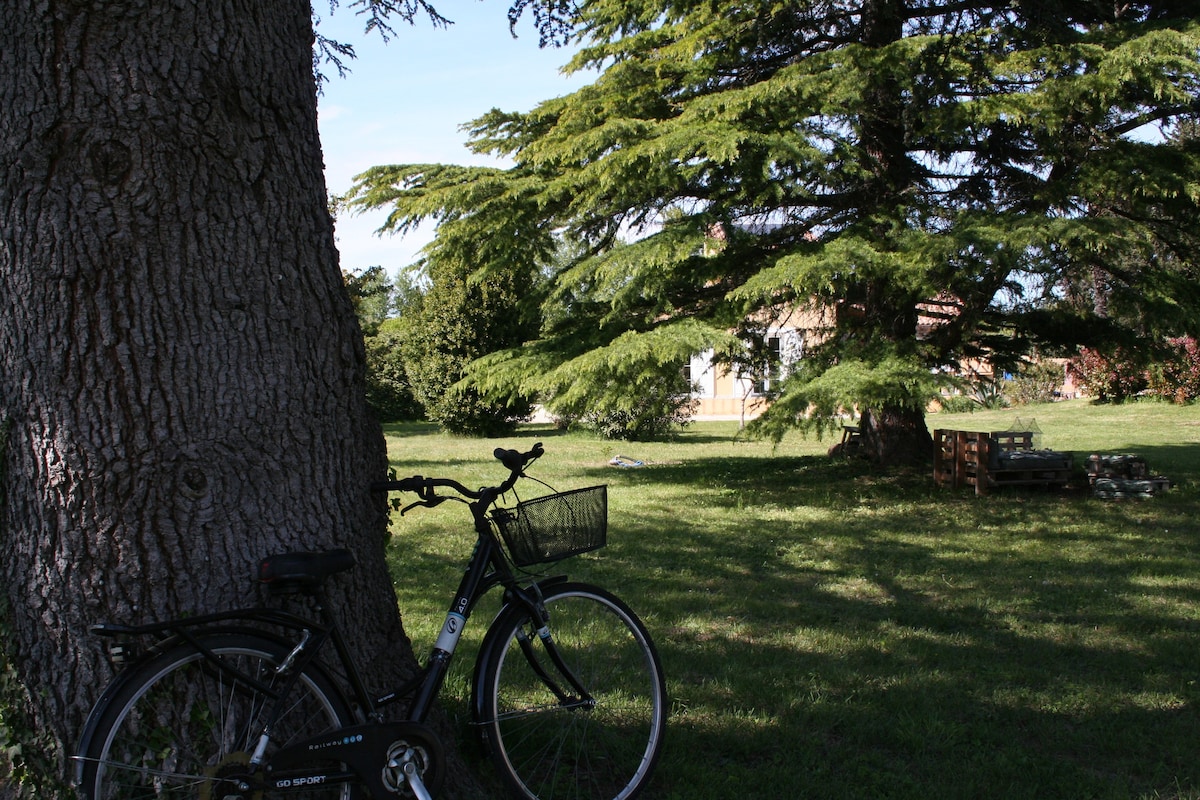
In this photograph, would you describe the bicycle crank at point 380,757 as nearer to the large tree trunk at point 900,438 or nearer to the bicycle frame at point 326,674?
the bicycle frame at point 326,674

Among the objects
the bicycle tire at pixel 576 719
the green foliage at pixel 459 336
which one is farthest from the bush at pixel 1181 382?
the bicycle tire at pixel 576 719

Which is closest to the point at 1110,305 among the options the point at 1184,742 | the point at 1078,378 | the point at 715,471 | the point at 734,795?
the point at 715,471

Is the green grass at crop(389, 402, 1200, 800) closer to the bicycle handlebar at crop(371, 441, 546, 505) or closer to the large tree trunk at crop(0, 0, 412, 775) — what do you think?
the bicycle handlebar at crop(371, 441, 546, 505)

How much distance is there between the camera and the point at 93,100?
A: 2.63 metres

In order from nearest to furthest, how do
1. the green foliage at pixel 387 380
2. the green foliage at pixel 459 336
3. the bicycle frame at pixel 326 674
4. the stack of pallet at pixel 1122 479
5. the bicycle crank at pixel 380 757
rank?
1. the bicycle frame at pixel 326 674
2. the bicycle crank at pixel 380 757
3. the stack of pallet at pixel 1122 479
4. the green foliage at pixel 459 336
5. the green foliage at pixel 387 380

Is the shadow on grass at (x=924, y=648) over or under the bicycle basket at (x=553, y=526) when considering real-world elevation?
under

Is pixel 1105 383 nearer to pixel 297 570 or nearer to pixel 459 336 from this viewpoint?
pixel 459 336

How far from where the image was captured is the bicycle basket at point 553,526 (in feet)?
10.4

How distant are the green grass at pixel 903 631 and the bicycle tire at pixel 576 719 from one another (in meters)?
0.19

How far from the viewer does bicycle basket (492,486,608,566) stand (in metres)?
3.17

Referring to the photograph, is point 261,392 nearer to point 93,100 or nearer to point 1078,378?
point 93,100

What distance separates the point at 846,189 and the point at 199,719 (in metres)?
11.4

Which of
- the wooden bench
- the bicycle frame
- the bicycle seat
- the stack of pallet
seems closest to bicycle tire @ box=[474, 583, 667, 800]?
the bicycle frame

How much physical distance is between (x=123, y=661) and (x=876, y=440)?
12814 millimetres
